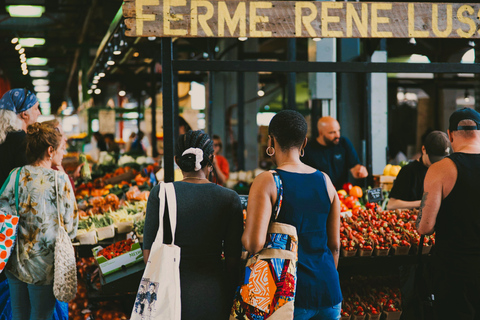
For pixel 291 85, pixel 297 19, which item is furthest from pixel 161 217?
pixel 291 85

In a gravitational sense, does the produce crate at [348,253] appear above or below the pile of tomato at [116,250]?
below

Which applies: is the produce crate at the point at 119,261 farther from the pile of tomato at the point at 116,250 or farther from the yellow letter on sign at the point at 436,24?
the yellow letter on sign at the point at 436,24

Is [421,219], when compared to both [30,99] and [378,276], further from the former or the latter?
[30,99]

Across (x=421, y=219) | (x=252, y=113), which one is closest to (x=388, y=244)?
(x=421, y=219)

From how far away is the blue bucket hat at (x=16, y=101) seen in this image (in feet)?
12.9

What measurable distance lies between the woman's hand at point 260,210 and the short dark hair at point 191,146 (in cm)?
32

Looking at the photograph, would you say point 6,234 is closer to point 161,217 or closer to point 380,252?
point 161,217

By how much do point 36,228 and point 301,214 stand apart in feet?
6.17

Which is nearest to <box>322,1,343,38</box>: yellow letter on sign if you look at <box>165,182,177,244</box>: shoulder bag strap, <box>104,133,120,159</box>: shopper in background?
<box>165,182,177,244</box>: shoulder bag strap

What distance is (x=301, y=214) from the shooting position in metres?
2.51

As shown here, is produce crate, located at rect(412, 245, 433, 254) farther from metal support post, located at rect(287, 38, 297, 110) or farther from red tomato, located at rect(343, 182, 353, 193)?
metal support post, located at rect(287, 38, 297, 110)

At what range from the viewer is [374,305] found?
418cm

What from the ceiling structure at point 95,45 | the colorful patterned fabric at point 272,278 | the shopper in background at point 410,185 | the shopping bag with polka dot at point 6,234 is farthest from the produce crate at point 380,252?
the ceiling structure at point 95,45

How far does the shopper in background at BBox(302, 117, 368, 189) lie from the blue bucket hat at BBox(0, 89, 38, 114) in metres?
3.19
